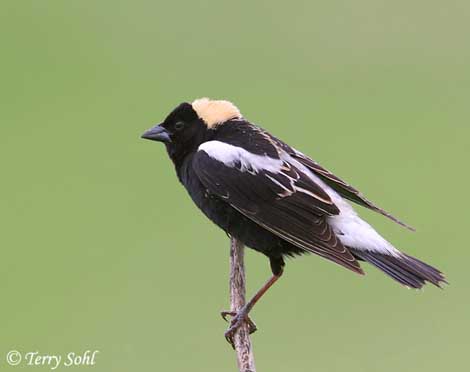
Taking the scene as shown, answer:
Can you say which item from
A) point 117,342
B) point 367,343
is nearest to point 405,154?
point 367,343

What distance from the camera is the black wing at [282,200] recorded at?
4.99 m

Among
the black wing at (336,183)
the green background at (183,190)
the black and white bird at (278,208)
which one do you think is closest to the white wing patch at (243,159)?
the black and white bird at (278,208)

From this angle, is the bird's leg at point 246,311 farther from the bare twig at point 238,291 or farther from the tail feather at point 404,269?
the tail feather at point 404,269

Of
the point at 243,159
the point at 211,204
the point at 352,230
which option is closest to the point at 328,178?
the point at 352,230

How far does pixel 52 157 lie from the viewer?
33.3 feet

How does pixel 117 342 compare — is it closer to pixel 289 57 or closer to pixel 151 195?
pixel 151 195

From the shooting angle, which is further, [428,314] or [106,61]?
[106,61]

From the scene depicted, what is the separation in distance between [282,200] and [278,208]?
0.04m

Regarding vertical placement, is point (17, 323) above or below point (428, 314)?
above

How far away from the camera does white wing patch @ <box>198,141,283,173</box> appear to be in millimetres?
5156

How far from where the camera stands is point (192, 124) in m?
5.59

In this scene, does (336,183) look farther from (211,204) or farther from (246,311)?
(246,311)

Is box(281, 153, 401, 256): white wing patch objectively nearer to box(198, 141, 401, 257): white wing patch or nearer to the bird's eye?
box(198, 141, 401, 257): white wing patch

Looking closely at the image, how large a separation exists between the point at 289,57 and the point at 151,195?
3783 millimetres
